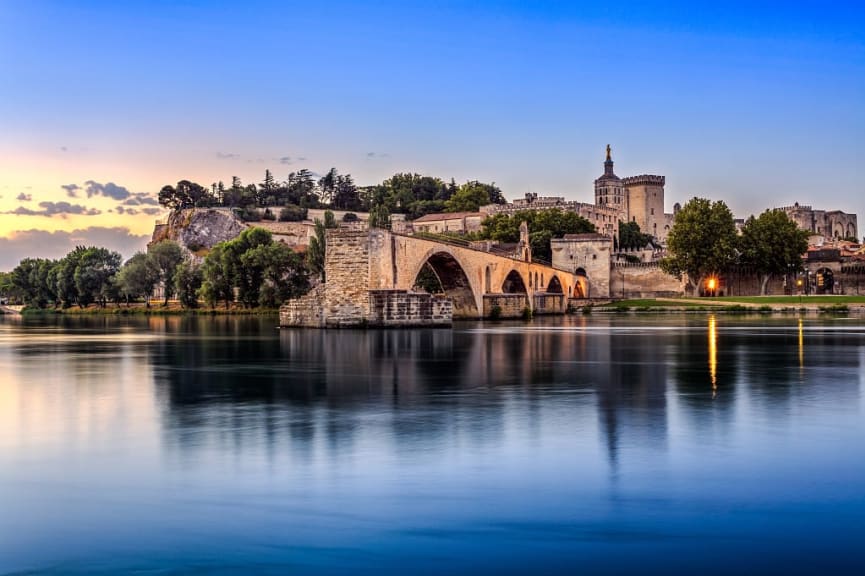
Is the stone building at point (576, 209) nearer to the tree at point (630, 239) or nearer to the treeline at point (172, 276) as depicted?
the tree at point (630, 239)

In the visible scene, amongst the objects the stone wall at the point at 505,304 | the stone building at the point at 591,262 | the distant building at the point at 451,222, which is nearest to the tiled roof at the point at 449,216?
the distant building at the point at 451,222

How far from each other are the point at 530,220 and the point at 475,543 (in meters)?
88.5

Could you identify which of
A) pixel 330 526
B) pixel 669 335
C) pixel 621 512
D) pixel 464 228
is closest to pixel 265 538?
pixel 330 526

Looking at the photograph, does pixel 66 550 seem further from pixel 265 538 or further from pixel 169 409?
pixel 169 409

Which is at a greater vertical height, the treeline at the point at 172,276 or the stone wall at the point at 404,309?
the treeline at the point at 172,276

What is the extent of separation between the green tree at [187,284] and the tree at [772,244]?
46371 millimetres

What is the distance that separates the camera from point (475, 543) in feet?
18.2

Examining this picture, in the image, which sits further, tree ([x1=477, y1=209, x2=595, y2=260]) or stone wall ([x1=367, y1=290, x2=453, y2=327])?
tree ([x1=477, y1=209, x2=595, y2=260])

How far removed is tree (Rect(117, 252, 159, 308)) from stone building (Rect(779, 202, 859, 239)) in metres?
106

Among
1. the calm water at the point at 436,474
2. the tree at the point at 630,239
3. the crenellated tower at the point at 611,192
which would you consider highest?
the crenellated tower at the point at 611,192

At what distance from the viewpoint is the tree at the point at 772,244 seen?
74875 mm

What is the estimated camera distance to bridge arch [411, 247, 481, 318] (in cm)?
4594

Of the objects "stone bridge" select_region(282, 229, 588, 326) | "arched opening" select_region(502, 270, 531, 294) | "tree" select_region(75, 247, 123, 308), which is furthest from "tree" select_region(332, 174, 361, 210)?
"stone bridge" select_region(282, 229, 588, 326)

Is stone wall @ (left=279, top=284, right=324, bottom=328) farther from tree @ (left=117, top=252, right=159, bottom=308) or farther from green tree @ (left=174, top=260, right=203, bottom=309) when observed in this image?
tree @ (left=117, top=252, right=159, bottom=308)
